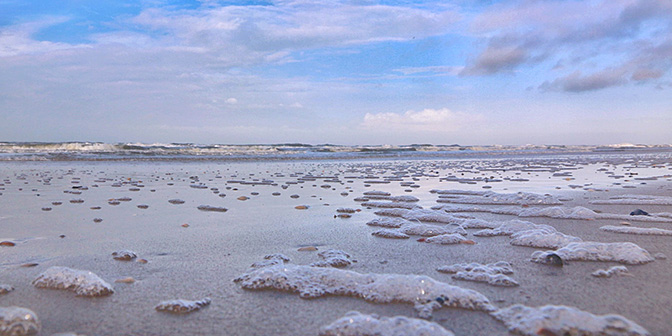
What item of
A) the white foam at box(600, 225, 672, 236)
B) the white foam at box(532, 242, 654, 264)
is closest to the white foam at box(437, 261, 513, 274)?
the white foam at box(532, 242, 654, 264)

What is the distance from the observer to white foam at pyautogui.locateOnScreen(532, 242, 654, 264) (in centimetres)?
315

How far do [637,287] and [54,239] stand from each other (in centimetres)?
454

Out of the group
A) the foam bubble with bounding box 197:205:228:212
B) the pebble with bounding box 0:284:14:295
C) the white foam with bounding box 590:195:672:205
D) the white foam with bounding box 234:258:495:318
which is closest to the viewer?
the white foam with bounding box 234:258:495:318

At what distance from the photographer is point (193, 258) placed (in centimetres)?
329

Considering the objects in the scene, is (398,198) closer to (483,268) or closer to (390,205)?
(390,205)

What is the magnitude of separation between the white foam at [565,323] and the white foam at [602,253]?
1.10 m

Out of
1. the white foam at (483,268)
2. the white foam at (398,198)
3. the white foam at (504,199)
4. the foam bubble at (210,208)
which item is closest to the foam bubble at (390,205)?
the white foam at (398,198)

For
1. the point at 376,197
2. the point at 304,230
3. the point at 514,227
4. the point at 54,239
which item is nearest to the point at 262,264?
the point at 304,230

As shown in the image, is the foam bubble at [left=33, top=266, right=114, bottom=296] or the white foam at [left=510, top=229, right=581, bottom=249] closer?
the foam bubble at [left=33, top=266, right=114, bottom=296]

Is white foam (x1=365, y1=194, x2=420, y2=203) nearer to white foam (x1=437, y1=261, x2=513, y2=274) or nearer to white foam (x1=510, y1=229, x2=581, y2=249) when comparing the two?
white foam (x1=510, y1=229, x2=581, y2=249)

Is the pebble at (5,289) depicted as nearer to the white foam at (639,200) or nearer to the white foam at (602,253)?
the white foam at (602,253)

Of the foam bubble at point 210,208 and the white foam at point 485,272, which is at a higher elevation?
the white foam at point 485,272

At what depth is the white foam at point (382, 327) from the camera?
1970 mm

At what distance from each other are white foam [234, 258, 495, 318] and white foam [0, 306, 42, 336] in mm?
1041
